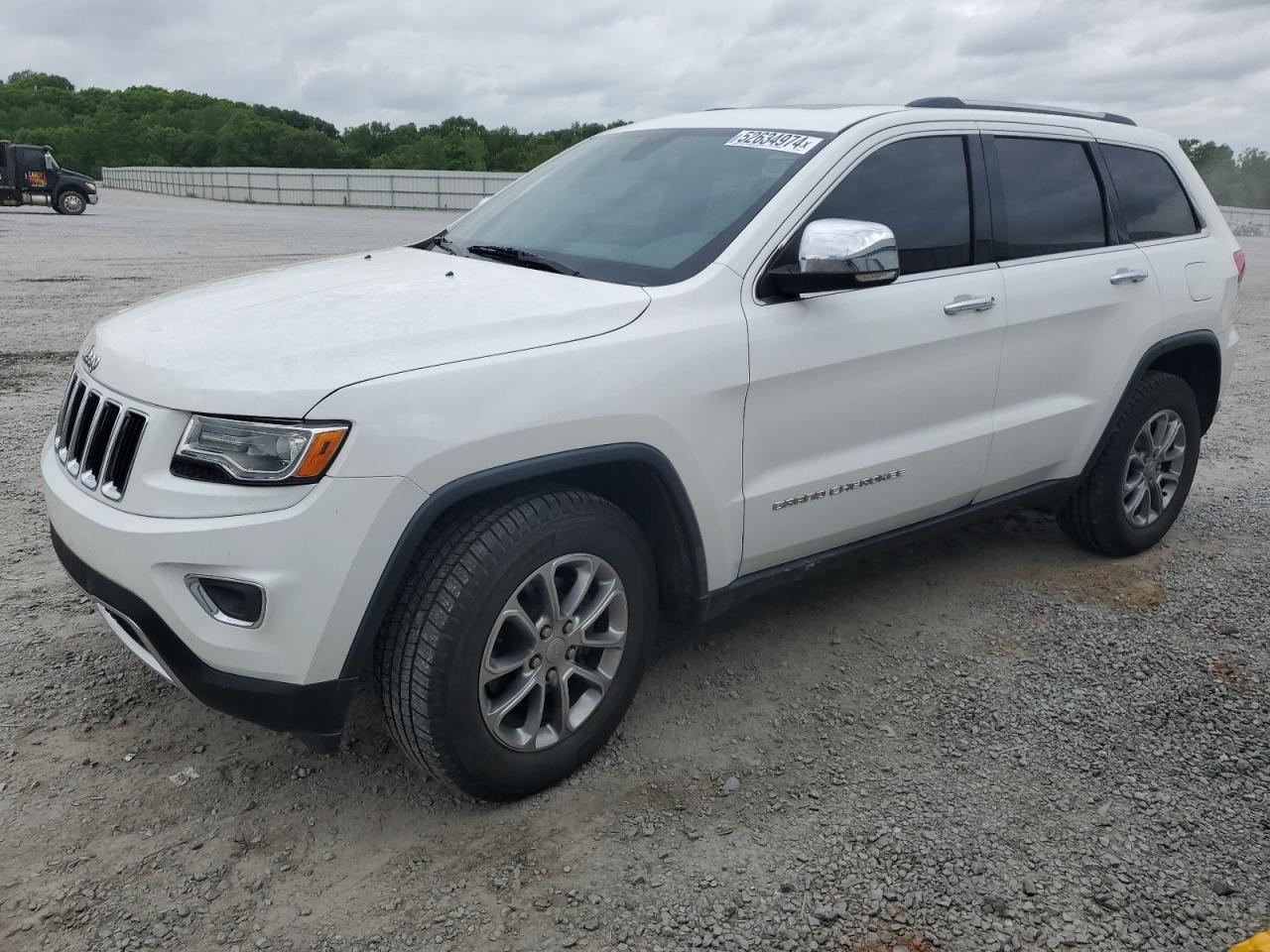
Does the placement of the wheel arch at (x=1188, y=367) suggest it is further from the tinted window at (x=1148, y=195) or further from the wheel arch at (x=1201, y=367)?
the tinted window at (x=1148, y=195)

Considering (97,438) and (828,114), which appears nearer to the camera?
(97,438)

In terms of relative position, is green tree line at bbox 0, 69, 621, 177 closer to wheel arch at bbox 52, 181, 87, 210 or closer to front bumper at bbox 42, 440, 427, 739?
wheel arch at bbox 52, 181, 87, 210

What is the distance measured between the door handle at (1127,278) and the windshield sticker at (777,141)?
1562 mm

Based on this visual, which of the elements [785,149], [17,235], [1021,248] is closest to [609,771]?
[785,149]

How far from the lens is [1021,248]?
13.1 ft

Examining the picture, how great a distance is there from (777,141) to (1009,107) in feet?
4.20

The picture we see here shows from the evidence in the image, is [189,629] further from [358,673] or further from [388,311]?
[388,311]

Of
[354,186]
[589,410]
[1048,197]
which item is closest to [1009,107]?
[1048,197]

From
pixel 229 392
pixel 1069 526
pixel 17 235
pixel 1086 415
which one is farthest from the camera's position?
pixel 17 235

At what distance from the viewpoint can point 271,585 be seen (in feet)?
7.85

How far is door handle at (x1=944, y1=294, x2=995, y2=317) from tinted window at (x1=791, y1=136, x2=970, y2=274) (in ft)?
0.46

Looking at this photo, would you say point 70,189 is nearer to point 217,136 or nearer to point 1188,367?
point 1188,367

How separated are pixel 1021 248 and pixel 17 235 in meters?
21.7

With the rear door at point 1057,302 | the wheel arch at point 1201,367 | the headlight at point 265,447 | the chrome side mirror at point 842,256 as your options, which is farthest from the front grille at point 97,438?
the wheel arch at point 1201,367
